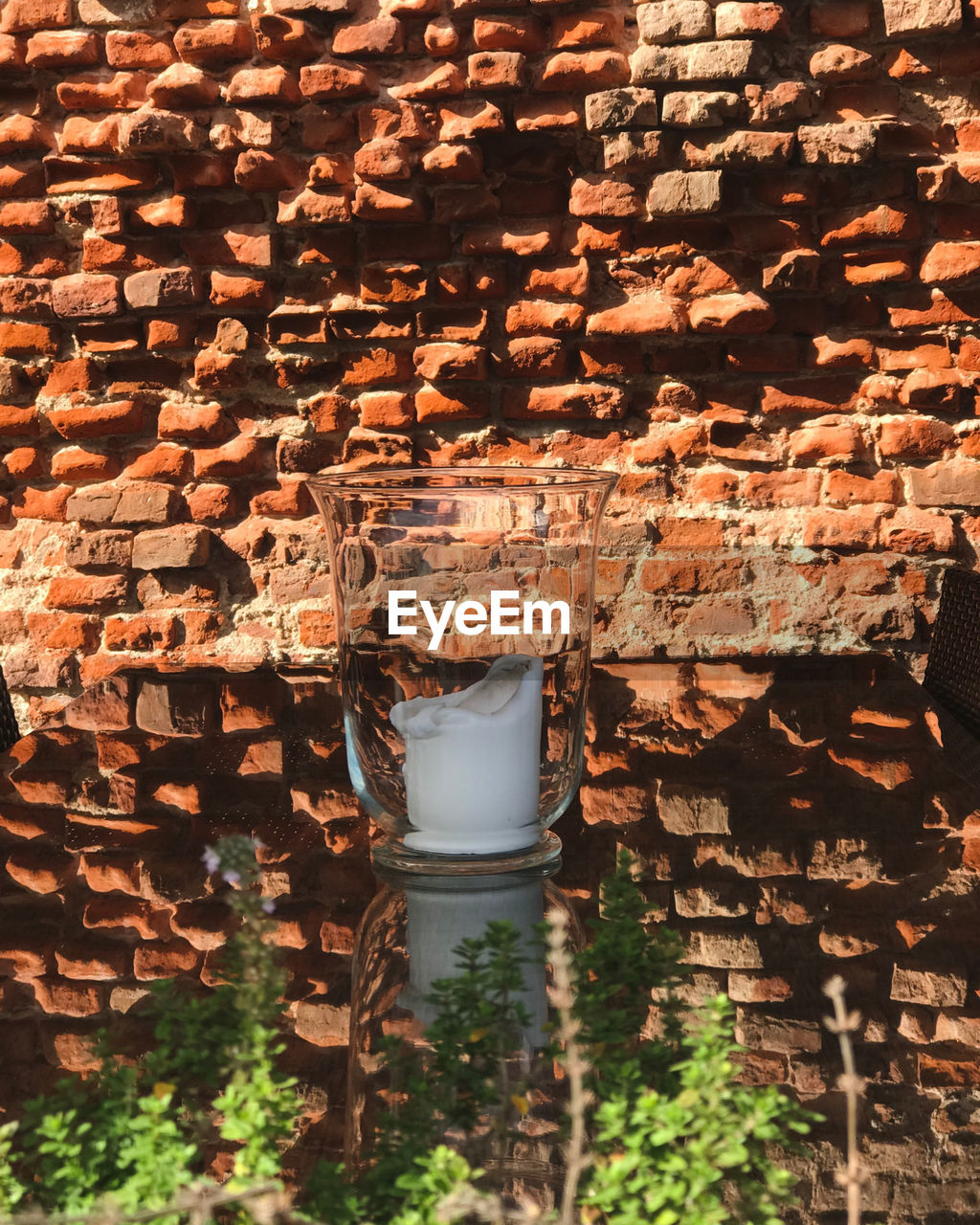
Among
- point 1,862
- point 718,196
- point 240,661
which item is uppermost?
point 718,196

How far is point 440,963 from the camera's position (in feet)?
2.21

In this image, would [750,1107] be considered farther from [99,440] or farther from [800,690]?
[99,440]

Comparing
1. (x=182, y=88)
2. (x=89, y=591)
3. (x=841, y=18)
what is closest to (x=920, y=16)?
(x=841, y=18)

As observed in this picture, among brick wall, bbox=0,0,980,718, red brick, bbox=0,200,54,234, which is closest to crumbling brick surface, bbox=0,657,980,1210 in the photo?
brick wall, bbox=0,0,980,718

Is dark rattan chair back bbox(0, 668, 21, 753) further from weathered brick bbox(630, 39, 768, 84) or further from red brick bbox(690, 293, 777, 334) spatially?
weathered brick bbox(630, 39, 768, 84)

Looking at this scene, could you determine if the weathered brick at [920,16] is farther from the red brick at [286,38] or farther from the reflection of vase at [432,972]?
the reflection of vase at [432,972]

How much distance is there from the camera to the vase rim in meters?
0.85

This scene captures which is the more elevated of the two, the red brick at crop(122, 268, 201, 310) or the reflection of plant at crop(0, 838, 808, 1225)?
the red brick at crop(122, 268, 201, 310)

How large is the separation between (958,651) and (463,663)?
99 centimetres

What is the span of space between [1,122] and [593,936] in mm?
1805

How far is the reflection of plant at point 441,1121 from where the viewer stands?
0.40 meters

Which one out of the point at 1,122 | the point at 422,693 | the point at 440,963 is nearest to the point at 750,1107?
the point at 440,963

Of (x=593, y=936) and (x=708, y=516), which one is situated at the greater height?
(x=593, y=936)

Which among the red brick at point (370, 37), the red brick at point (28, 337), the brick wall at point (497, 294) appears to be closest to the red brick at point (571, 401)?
the brick wall at point (497, 294)
